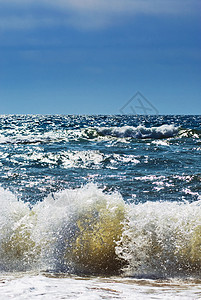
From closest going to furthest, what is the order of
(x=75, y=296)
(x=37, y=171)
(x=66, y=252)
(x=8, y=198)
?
(x=75, y=296) → (x=66, y=252) → (x=8, y=198) → (x=37, y=171)

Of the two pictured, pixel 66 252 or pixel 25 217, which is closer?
pixel 66 252

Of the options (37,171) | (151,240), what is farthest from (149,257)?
(37,171)

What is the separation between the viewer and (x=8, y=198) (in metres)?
5.71

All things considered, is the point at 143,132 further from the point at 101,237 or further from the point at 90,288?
the point at 90,288

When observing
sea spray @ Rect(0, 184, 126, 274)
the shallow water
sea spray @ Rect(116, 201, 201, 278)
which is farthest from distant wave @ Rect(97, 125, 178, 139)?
the shallow water

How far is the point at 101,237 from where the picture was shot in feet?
15.6

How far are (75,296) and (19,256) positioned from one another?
6.10 feet

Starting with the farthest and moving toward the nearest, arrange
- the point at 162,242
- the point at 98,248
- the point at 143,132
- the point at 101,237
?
the point at 143,132 → the point at 101,237 → the point at 98,248 → the point at 162,242

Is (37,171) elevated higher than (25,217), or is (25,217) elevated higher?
(37,171)

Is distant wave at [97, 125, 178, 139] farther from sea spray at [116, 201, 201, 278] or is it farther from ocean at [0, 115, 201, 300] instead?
sea spray at [116, 201, 201, 278]

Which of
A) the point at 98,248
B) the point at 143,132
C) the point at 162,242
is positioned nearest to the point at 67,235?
the point at 98,248

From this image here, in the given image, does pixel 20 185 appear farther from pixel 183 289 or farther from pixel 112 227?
pixel 183 289

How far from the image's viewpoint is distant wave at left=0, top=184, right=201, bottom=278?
4324 mm

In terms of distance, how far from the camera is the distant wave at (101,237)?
4324mm
